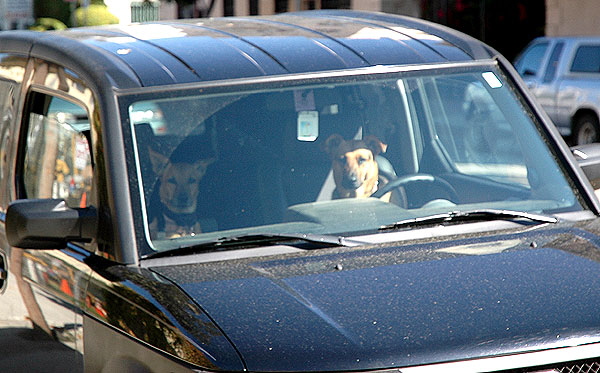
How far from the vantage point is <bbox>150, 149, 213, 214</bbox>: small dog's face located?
3426 mm

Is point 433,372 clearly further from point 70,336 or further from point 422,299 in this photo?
point 70,336

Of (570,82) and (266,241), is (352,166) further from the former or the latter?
(570,82)

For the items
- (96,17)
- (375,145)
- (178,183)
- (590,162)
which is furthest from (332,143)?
(96,17)

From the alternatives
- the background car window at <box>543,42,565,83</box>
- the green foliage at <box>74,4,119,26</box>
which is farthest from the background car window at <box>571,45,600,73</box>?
the green foliage at <box>74,4,119,26</box>

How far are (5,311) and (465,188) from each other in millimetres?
1619

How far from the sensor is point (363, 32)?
4.04 meters

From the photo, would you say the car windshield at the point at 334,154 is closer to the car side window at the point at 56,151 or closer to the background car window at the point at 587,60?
the car side window at the point at 56,151

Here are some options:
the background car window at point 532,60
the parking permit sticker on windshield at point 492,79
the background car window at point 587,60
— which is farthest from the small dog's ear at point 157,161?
the background car window at point 532,60

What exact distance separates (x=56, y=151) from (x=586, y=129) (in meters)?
14.1

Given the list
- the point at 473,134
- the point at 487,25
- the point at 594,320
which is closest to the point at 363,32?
the point at 473,134

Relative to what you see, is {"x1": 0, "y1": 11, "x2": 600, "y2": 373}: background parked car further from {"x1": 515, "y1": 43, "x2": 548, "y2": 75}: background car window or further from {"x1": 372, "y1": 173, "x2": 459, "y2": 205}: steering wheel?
{"x1": 515, "y1": 43, "x2": 548, "y2": 75}: background car window

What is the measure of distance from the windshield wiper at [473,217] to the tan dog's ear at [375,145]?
1.17 feet

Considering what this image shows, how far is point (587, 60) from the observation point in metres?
17.0

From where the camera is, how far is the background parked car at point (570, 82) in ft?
55.3
